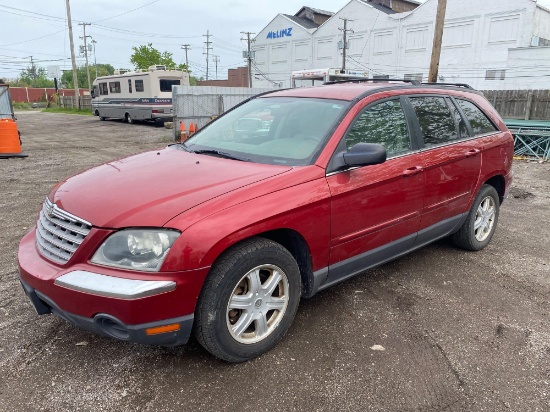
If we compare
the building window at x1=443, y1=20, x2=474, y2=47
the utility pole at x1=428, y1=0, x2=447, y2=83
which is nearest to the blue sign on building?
the building window at x1=443, y1=20, x2=474, y2=47

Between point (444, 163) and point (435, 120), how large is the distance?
43 cm

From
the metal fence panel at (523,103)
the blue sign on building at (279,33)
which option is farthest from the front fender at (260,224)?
the blue sign on building at (279,33)

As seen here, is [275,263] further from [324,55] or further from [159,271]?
[324,55]

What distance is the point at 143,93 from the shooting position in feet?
79.9

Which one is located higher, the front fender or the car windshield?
the car windshield

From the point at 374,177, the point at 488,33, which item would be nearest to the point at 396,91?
the point at 374,177

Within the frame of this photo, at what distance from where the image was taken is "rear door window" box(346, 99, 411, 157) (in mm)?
3357

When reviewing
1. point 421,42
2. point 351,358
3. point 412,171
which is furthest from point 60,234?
point 421,42

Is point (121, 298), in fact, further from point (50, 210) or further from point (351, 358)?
point (351, 358)

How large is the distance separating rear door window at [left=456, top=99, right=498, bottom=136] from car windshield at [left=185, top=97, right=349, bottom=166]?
1.72 meters

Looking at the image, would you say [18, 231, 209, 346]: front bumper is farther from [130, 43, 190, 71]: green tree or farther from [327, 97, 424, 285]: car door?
[130, 43, 190, 71]: green tree

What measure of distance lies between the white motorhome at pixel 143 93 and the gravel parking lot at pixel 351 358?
2072 centimetres

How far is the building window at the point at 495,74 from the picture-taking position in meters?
39.1

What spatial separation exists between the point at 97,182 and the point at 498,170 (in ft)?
12.9
